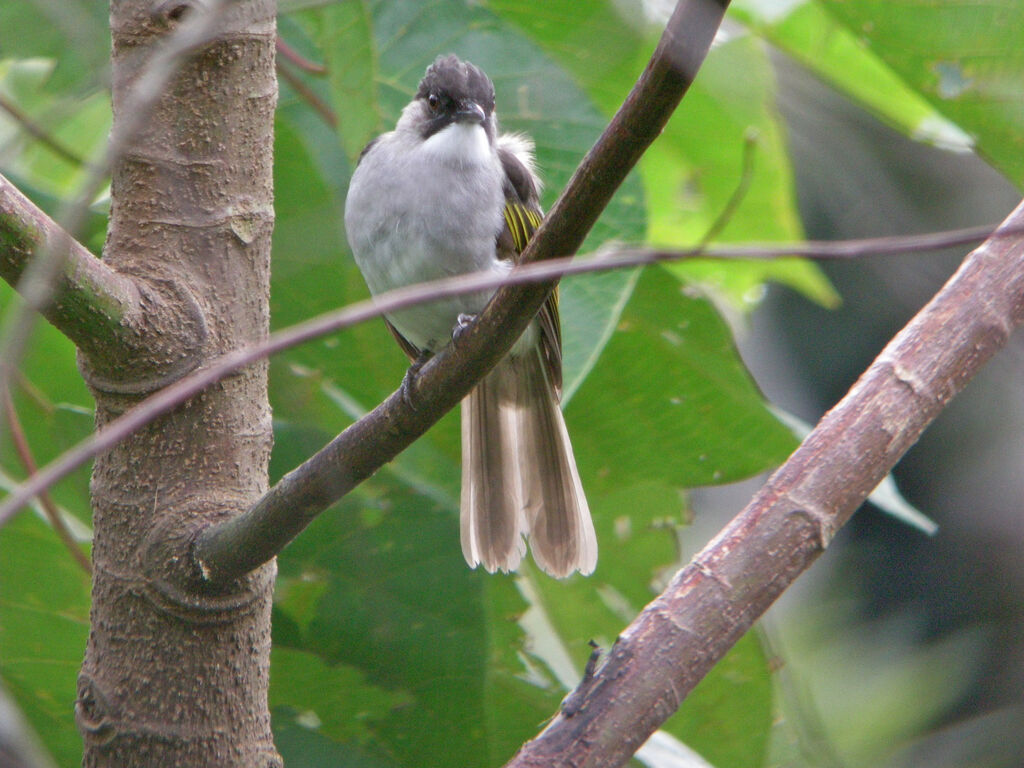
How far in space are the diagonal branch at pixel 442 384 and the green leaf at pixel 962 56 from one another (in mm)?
1056

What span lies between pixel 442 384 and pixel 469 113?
4.13 feet

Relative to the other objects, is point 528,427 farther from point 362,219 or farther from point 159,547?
point 159,547

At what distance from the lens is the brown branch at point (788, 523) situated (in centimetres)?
167

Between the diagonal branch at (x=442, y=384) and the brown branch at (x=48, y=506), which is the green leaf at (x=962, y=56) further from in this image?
the brown branch at (x=48, y=506)

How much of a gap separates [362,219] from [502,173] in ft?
1.09

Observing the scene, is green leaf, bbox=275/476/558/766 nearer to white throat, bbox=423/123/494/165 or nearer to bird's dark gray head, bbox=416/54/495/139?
white throat, bbox=423/123/494/165

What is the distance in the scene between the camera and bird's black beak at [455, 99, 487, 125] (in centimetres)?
262

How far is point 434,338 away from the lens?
2596mm

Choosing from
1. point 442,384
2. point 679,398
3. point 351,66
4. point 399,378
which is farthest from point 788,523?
point 351,66

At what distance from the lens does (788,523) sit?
1.82 metres

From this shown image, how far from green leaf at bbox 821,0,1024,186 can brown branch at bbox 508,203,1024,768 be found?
0.22 metres

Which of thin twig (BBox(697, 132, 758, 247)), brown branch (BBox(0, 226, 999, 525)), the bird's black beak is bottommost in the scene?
brown branch (BBox(0, 226, 999, 525))

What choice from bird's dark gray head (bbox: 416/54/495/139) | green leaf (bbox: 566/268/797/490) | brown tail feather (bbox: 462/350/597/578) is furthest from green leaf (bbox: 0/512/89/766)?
bird's dark gray head (bbox: 416/54/495/139)

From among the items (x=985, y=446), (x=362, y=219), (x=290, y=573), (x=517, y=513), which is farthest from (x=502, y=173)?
(x=985, y=446)
